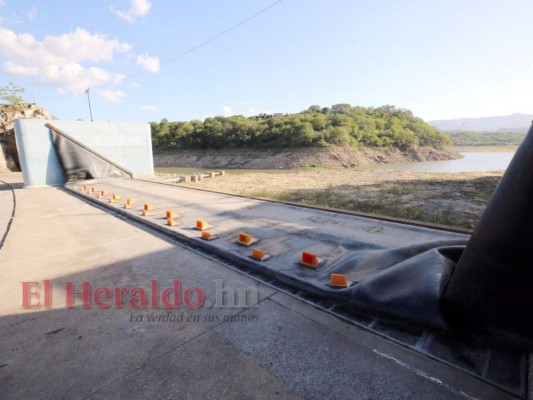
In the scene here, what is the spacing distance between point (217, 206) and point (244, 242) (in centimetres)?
344

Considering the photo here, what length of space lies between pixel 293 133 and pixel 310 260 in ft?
138

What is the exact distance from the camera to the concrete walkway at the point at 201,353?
2021 mm

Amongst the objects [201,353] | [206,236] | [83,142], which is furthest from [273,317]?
[83,142]

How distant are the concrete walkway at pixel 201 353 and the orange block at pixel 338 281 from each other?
439mm

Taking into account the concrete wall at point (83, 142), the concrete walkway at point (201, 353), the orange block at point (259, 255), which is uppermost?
the concrete wall at point (83, 142)

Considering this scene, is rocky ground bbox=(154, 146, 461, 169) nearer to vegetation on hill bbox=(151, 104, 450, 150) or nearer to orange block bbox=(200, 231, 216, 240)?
vegetation on hill bbox=(151, 104, 450, 150)

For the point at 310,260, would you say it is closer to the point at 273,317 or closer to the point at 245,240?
the point at 273,317

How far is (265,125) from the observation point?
50.3 meters

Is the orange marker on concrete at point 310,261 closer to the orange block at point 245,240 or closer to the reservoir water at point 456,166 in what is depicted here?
the orange block at point 245,240

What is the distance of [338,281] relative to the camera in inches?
128

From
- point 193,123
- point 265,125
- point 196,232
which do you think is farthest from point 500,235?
point 193,123

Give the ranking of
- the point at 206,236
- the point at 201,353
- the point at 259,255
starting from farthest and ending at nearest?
1. the point at 206,236
2. the point at 259,255
3. the point at 201,353

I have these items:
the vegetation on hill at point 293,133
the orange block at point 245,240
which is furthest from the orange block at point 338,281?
the vegetation on hill at point 293,133

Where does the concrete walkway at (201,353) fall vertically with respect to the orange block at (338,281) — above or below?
below
